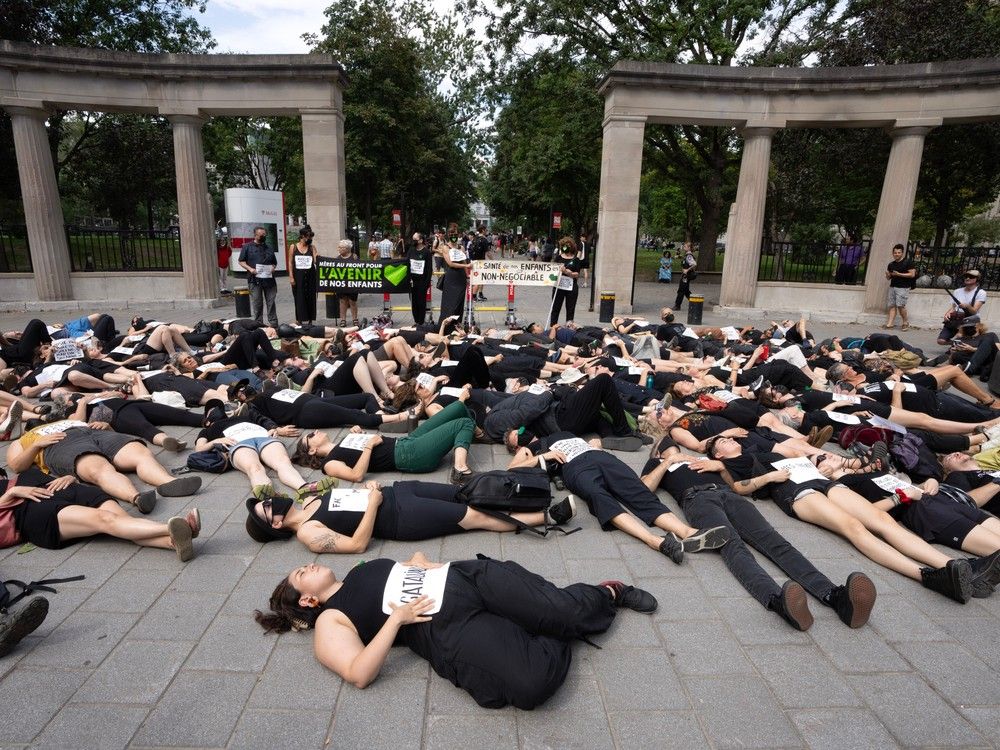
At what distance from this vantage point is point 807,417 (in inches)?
251

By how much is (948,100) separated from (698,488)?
14.8 meters

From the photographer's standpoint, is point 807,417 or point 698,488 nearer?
point 698,488

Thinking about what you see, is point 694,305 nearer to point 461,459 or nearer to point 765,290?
point 765,290

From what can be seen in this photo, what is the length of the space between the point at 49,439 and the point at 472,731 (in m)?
4.36

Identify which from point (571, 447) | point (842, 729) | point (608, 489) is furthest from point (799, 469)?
point (842, 729)

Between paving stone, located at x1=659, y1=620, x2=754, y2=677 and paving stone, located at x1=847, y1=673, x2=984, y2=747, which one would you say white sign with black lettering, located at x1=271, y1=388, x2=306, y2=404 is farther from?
paving stone, located at x1=847, y1=673, x2=984, y2=747

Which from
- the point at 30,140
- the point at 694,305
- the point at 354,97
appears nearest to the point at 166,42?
the point at 354,97

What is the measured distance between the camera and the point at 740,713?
2.87 metres

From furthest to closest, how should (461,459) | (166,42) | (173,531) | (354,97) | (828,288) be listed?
(354,97), (166,42), (828,288), (461,459), (173,531)

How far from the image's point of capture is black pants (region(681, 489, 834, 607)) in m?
3.75

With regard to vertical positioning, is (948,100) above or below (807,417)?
above

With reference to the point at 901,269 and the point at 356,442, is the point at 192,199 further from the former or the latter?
the point at 901,269

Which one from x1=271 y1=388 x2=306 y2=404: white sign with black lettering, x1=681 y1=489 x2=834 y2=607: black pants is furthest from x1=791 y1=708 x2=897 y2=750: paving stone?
x1=271 y1=388 x2=306 y2=404: white sign with black lettering

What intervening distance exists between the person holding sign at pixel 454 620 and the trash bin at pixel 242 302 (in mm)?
11196
